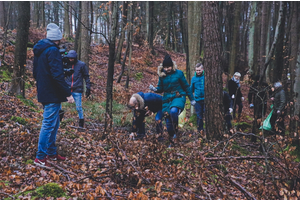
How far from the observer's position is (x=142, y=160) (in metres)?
3.82

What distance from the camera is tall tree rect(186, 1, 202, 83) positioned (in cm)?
820

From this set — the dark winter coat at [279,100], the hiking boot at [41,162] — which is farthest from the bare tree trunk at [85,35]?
the dark winter coat at [279,100]

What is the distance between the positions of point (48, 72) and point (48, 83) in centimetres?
18

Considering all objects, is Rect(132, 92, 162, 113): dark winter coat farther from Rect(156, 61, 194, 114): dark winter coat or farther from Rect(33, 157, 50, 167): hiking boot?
Rect(33, 157, 50, 167): hiking boot

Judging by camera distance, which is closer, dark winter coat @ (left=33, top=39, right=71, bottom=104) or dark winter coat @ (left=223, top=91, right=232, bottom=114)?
dark winter coat @ (left=33, top=39, right=71, bottom=104)

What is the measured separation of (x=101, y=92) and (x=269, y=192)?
9.86 meters

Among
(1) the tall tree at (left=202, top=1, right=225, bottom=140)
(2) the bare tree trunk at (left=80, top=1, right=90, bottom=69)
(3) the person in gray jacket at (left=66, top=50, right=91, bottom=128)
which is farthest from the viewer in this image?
(2) the bare tree trunk at (left=80, top=1, right=90, bottom=69)

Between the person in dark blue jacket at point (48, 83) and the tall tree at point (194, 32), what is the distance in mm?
5198

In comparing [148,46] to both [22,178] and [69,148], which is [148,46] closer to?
[69,148]

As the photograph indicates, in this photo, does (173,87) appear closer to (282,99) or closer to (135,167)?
(135,167)

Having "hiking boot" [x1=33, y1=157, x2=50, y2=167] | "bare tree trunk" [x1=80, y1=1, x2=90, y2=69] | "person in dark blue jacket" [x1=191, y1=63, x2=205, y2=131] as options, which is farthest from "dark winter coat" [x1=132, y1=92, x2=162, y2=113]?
"bare tree trunk" [x1=80, y1=1, x2=90, y2=69]

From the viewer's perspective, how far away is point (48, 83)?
3.85 metres

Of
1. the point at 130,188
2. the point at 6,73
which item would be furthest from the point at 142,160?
the point at 6,73

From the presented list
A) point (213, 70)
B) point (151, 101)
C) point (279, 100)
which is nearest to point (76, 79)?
point (151, 101)
